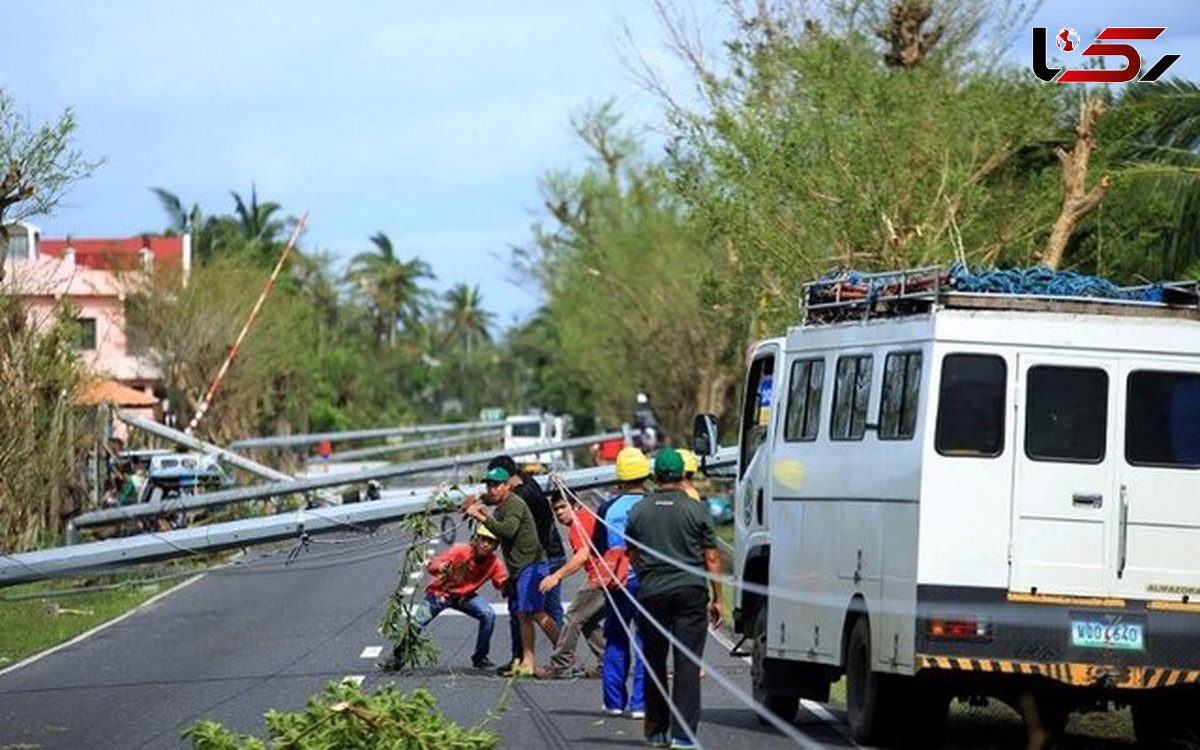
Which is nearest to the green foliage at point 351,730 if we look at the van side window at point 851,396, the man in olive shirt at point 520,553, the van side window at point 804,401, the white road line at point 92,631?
the van side window at point 851,396

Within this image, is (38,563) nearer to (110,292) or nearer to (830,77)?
(830,77)

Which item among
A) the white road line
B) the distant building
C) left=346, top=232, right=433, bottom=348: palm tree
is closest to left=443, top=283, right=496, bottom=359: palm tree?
left=346, top=232, right=433, bottom=348: palm tree

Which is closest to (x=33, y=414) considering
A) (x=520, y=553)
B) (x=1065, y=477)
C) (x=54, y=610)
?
(x=54, y=610)

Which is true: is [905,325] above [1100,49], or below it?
below

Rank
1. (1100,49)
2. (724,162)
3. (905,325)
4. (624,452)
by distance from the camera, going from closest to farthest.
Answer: (905,325)
(624,452)
(1100,49)
(724,162)

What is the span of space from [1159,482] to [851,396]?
242cm

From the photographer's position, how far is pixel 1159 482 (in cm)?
1592

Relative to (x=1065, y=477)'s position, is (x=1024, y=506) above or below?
below

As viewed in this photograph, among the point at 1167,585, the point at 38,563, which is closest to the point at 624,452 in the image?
the point at 1167,585

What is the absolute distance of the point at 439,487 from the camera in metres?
24.2

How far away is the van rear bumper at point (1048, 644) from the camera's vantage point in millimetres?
15492

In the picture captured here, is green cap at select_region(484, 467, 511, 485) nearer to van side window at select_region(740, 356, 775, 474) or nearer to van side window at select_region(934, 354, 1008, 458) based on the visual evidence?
van side window at select_region(740, 356, 775, 474)

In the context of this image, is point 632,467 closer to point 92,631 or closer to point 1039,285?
point 1039,285

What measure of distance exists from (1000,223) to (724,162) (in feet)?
12.0
